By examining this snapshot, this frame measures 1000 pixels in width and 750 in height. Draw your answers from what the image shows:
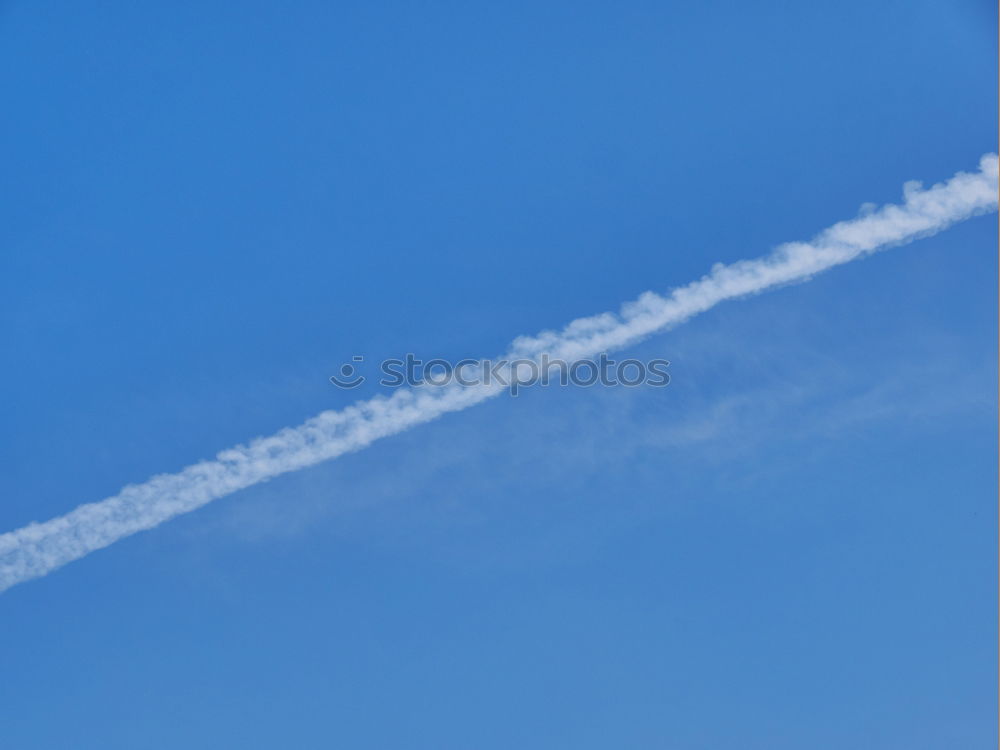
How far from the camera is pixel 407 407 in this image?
819 centimetres

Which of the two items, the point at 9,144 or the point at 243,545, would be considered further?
the point at 9,144

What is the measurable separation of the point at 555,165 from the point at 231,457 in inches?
182

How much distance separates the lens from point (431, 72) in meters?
8.74

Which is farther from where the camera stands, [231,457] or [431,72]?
[431,72]

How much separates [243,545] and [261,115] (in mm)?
4709

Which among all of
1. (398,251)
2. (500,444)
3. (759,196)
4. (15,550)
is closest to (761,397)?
(759,196)

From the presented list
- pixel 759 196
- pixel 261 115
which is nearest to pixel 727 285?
pixel 759 196

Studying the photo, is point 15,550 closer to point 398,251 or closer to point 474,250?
point 398,251

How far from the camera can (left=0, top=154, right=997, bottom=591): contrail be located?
8086 mm

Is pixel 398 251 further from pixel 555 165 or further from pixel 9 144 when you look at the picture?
pixel 9 144

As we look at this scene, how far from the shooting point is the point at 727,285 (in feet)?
26.6

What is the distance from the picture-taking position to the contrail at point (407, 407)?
809cm

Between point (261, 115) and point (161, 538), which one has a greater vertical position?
point (261, 115)

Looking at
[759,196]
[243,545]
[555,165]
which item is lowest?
[243,545]
